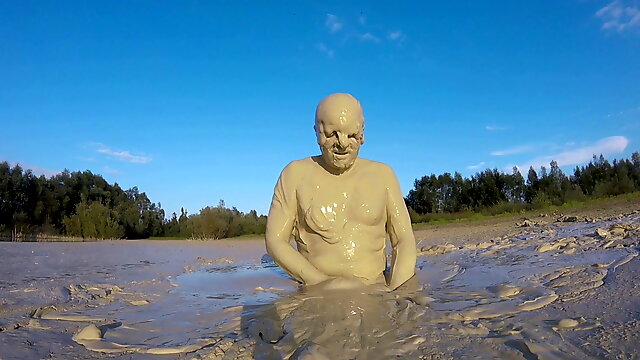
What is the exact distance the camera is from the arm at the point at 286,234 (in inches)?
120

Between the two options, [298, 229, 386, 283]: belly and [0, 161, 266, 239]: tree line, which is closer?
[298, 229, 386, 283]: belly

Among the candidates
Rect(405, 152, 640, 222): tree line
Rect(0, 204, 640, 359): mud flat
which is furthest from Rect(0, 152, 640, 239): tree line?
Rect(0, 204, 640, 359): mud flat

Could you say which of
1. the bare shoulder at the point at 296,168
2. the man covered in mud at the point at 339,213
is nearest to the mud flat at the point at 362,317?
the man covered in mud at the point at 339,213

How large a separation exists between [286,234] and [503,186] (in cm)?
2635

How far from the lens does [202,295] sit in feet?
11.0

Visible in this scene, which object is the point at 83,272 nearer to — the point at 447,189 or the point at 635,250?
the point at 635,250

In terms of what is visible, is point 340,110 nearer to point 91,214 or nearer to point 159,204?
point 91,214

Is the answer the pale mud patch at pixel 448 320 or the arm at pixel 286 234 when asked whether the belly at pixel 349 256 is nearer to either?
the arm at pixel 286 234

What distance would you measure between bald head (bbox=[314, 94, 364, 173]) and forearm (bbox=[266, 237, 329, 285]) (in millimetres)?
685

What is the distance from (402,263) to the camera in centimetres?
315

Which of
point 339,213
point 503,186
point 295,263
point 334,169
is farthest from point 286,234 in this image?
point 503,186

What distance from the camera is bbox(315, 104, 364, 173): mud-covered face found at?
3.03 meters

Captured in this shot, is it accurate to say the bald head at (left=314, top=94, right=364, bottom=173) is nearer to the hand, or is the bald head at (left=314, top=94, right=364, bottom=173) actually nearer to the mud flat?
the hand

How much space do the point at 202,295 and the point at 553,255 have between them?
294cm
